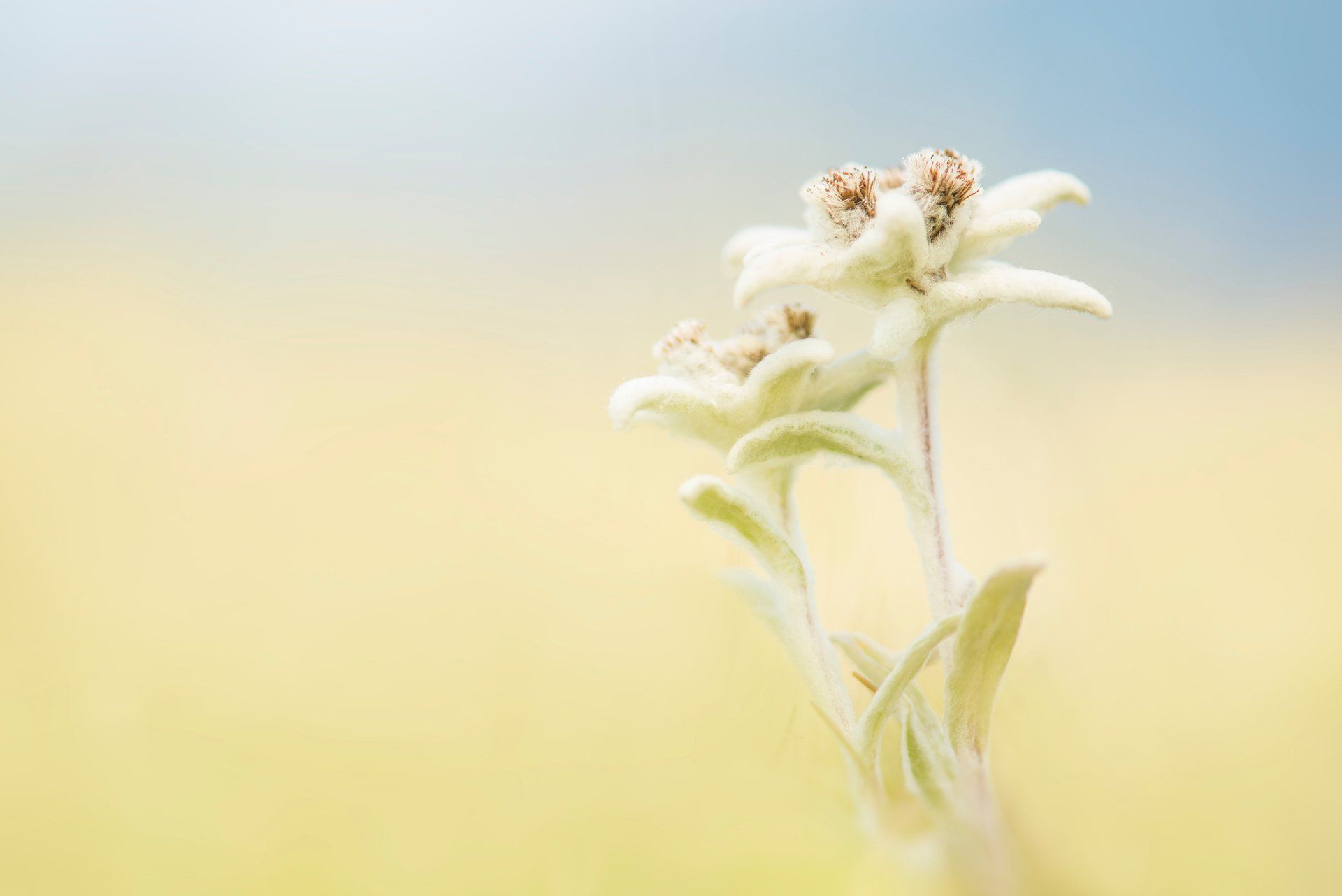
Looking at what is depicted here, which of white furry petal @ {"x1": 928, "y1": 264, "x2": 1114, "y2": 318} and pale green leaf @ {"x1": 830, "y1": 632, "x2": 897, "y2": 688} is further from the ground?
white furry petal @ {"x1": 928, "y1": 264, "x2": 1114, "y2": 318}

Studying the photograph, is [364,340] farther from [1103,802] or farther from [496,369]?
[1103,802]

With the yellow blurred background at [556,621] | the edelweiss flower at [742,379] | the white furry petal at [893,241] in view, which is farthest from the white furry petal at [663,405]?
the yellow blurred background at [556,621]

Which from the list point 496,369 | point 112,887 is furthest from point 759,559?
point 496,369

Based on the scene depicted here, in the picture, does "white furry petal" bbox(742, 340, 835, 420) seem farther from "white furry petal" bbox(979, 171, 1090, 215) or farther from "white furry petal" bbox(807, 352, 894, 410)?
"white furry petal" bbox(979, 171, 1090, 215)

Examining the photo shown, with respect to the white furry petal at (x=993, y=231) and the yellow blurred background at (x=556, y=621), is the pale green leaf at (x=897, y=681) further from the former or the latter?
the white furry petal at (x=993, y=231)

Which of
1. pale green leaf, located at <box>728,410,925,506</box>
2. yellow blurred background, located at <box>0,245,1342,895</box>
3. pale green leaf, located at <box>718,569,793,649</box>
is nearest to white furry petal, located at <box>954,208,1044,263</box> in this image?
pale green leaf, located at <box>728,410,925,506</box>
